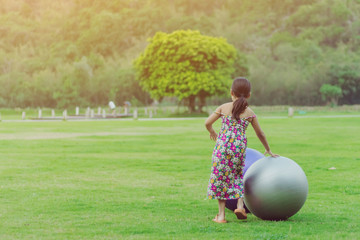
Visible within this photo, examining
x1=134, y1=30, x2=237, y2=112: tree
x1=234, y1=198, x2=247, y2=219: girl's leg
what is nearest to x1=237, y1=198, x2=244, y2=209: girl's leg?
x1=234, y1=198, x2=247, y2=219: girl's leg

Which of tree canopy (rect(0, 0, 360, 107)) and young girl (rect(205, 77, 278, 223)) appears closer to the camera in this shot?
young girl (rect(205, 77, 278, 223))

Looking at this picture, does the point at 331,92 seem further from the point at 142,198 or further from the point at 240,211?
the point at 240,211

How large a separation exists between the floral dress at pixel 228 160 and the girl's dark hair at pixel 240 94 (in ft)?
0.40

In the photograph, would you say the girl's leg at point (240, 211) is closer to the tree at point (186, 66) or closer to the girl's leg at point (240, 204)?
the girl's leg at point (240, 204)

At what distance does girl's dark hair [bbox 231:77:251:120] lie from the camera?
773 cm

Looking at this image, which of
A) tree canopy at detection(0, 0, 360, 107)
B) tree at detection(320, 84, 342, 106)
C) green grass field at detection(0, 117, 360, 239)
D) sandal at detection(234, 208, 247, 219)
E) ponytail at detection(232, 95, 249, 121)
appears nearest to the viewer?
green grass field at detection(0, 117, 360, 239)

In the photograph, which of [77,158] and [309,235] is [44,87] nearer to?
[77,158]

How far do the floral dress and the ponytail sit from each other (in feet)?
0.27

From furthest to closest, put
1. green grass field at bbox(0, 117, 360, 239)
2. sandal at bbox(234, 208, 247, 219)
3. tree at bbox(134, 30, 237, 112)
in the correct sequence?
1. tree at bbox(134, 30, 237, 112)
2. sandal at bbox(234, 208, 247, 219)
3. green grass field at bbox(0, 117, 360, 239)

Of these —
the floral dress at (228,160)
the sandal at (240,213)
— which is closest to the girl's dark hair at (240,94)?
the floral dress at (228,160)

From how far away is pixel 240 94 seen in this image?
7.81m

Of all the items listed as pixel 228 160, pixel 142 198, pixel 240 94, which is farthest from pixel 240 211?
pixel 142 198

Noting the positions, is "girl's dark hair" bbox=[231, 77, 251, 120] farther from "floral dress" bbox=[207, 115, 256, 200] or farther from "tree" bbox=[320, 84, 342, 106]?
"tree" bbox=[320, 84, 342, 106]

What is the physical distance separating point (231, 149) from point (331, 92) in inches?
3377
